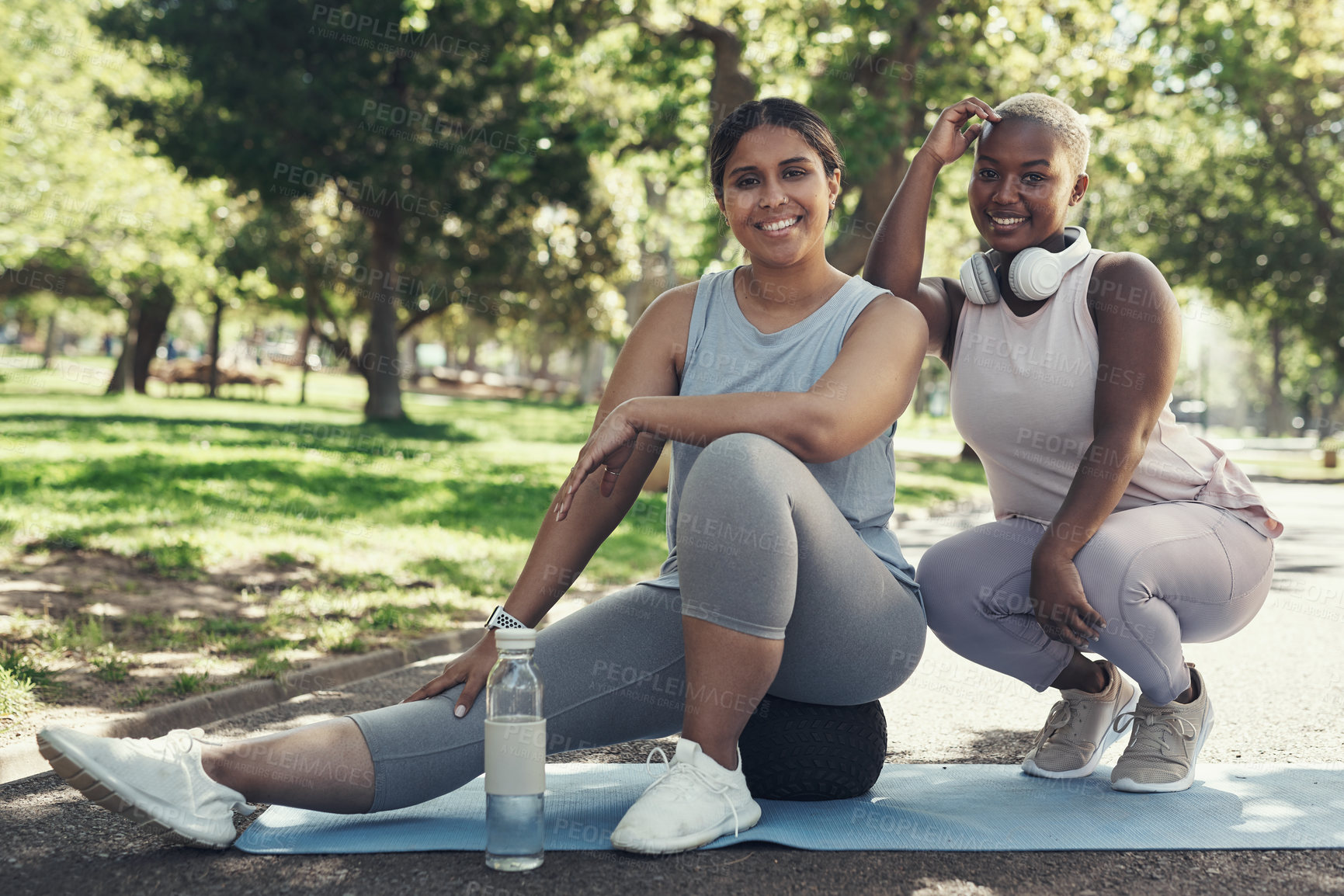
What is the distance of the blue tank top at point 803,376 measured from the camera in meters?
3.04

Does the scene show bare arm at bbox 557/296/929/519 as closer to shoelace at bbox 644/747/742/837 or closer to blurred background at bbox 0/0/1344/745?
shoelace at bbox 644/747/742/837

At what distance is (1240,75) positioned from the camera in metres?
18.5

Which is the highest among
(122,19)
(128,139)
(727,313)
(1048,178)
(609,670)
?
(122,19)

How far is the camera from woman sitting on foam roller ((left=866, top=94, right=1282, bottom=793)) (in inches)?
120

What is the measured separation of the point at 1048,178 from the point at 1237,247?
27.0 m

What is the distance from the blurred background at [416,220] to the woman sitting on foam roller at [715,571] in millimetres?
1788

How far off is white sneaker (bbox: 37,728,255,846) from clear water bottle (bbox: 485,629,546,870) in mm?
608

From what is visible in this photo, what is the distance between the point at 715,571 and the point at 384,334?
2345 centimetres

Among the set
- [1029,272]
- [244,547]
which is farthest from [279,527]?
[1029,272]

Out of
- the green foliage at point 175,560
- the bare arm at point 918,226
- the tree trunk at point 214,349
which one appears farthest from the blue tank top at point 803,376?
the tree trunk at point 214,349

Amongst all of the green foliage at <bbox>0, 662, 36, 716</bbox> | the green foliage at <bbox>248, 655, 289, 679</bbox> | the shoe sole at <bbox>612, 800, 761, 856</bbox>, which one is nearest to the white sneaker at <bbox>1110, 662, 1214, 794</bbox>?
the shoe sole at <bbox>612, 800, 761, 856</bbox>

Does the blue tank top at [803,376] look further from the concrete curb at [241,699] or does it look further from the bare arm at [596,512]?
the concrete curb at [241,699]

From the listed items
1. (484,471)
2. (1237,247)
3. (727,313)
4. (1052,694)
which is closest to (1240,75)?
(1237,247)

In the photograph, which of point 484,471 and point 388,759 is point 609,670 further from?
point 484,471
